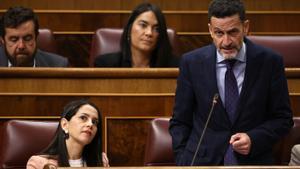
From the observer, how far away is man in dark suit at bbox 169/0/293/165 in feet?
3.44

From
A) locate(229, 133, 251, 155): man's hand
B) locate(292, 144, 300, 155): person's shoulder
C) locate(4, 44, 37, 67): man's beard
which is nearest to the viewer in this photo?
locate(229, 133, 251, 155): man's hand

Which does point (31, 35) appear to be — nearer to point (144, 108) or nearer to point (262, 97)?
point (144, 108)

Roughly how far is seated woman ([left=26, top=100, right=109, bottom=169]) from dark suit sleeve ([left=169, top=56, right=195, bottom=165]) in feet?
0.45

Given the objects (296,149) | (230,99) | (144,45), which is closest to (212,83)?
(230,99)

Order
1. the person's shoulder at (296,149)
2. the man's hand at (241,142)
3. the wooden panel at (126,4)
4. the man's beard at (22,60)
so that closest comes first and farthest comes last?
the man's hand at (241,142) → the person's shoulder at (296,149) → the man's beard at (22,60) → the wooden panel at (126,4)

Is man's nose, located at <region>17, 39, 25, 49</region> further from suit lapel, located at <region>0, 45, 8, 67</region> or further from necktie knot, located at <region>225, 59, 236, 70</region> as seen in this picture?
necktie knot, located at <region>225, 59, 236, 70</region>

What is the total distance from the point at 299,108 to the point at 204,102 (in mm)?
307

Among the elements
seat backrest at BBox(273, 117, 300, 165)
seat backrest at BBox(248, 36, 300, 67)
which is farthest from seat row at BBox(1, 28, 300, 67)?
seat backrest at BBox(273, 117, 300, 165)

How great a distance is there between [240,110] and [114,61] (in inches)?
20.9

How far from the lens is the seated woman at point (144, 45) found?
151cm

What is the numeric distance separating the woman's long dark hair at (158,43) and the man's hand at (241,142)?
0.50m

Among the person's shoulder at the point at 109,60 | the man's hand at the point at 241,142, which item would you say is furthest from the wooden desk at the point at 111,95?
the man's hand at the point at 241,142

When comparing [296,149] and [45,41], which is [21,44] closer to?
[45,41]

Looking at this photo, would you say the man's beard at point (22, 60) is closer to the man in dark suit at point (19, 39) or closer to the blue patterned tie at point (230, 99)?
the man in dark suit at point (19, 39)
